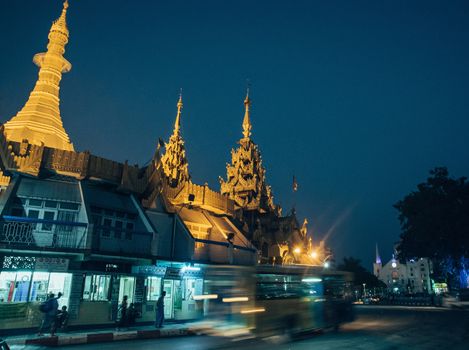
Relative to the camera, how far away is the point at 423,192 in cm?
5200

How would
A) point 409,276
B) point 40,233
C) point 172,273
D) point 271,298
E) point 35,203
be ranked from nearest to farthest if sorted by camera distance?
1. point 271,298
2. point 40,233
3. point 35,203
4. point 172,273
5. point 409,276

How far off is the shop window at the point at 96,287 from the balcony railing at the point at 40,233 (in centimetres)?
220

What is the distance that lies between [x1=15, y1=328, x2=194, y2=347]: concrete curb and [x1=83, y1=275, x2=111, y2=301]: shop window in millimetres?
3991

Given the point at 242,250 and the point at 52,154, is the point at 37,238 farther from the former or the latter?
the point at 242,250

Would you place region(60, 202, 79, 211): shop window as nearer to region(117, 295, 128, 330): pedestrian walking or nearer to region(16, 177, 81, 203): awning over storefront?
region(16, 177, 81, 203): awning over storefront

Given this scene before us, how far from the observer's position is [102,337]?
645 inches

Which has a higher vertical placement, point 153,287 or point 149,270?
point 149,270

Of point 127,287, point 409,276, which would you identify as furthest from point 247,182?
point 409,276

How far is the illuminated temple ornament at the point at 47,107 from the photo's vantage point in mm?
28172

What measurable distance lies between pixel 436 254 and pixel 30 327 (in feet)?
161

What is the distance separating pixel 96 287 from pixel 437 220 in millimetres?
41767

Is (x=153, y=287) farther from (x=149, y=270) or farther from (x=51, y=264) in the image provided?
(x=51, y=264)

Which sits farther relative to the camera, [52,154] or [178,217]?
[178,217]

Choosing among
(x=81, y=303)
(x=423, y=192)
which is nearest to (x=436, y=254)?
(x=423, y=192)
